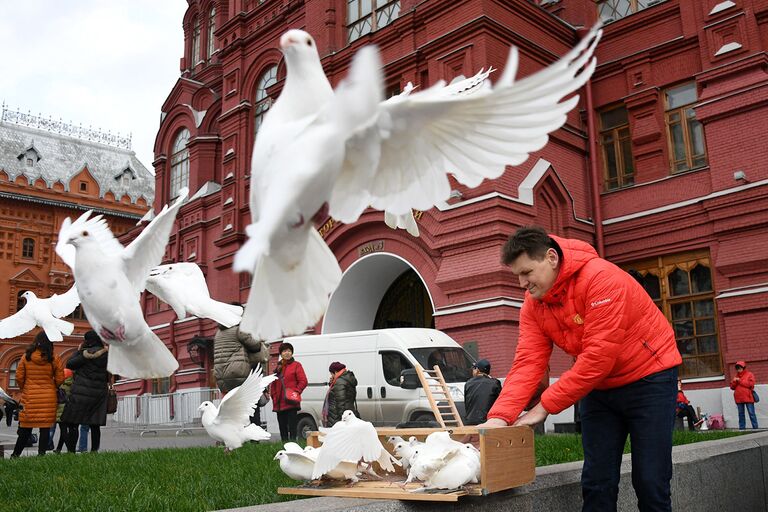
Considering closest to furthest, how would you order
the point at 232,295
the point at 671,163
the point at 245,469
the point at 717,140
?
the point at 245,469 < the point at 717,140 < the point at 671,163 < the point at 232,295

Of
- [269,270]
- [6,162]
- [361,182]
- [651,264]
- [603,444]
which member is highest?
[6,162]

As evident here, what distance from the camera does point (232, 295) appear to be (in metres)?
19.9

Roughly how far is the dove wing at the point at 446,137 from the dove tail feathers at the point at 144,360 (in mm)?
830

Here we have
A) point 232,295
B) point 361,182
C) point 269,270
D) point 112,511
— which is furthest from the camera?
point 232,295

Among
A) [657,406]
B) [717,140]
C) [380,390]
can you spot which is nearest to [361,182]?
[657,406]

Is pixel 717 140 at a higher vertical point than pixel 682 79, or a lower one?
lower

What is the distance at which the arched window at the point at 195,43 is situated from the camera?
2666 centimetres

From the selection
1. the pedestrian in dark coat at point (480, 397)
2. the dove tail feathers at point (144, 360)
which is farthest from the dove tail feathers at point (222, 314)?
the pedestrian in dark coat at point (480, 397)

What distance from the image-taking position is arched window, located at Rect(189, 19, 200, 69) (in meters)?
26.7

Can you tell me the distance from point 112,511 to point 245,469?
1.95 metres

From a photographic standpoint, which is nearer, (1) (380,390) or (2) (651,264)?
(1) (380,390)

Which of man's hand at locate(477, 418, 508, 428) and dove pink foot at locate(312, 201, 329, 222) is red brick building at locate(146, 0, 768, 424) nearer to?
man's hand at locate(477, 418, 508, 428)

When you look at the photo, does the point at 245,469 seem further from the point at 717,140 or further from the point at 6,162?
the point at 6,162

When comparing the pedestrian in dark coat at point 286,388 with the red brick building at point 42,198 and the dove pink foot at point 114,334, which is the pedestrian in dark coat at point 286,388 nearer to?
the dove pink foot at point 114,334
